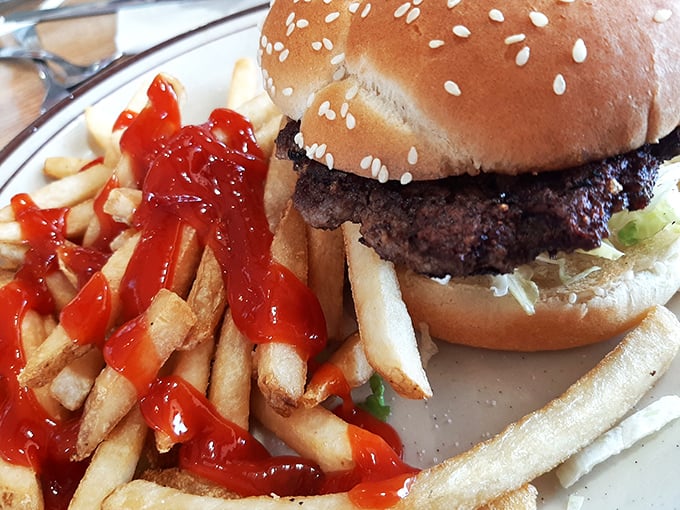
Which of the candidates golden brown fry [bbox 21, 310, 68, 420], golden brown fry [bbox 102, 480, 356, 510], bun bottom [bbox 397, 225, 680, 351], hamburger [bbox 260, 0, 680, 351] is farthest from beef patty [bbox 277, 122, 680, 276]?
golden brown fry [bbox 21, 310, 68, 420]

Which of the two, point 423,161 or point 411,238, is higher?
point 423,161

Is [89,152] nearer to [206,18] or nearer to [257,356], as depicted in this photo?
[206,18]

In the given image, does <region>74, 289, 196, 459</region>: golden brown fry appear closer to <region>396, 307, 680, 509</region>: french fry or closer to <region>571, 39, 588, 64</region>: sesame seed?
<region>396, 307, 680, 509</region>: french fry

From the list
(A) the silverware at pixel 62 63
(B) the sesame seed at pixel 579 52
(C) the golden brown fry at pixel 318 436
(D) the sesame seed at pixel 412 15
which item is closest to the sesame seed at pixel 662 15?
(B) the sesame seed at pixel 579 52

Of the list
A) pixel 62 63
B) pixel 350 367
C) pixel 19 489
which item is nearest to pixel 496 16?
pixel 350 367

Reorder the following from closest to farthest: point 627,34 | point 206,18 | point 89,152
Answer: point 627,34, point 89,152, point 206,18

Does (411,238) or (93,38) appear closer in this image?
(411,238)

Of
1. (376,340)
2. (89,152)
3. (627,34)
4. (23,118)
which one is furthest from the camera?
(23,118)

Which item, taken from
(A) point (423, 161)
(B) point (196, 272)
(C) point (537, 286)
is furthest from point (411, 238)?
(B) point (196, 272)
